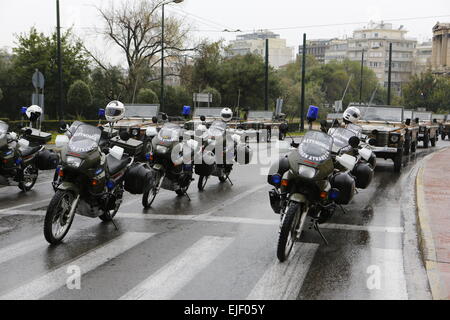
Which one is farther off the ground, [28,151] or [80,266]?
[28,151]

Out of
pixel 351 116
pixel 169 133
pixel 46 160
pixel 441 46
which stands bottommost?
pixel 46 160


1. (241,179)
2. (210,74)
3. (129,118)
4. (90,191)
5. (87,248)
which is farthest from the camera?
(210,74)

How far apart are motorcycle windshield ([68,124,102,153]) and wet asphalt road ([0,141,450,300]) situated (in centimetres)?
119

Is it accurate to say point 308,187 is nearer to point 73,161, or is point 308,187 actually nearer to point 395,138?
point 73,161

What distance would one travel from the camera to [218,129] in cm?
1205

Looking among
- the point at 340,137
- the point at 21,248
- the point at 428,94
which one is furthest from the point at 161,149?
the point at 428,94

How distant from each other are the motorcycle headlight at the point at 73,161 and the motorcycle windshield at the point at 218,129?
16.1 ft

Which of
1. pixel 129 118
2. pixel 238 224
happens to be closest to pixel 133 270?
pixel 238 224

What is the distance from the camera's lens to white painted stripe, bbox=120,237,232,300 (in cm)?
538

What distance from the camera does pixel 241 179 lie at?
13945 mm

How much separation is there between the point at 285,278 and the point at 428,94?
3183 inches

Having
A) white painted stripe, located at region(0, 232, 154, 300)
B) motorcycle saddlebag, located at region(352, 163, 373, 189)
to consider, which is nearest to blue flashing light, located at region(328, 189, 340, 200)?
motorcycle saddlebag, located at region(352, 163, 373, 189)
